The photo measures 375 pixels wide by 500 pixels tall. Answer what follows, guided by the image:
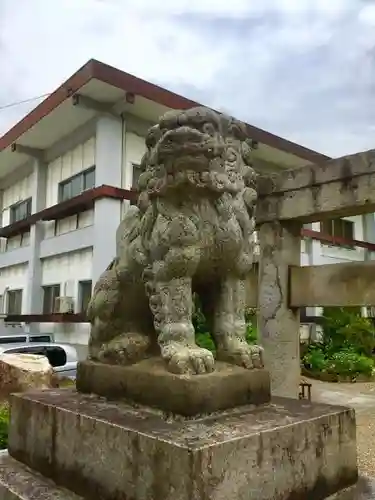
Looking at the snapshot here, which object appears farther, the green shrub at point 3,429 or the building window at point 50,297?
the building window at point 50,297

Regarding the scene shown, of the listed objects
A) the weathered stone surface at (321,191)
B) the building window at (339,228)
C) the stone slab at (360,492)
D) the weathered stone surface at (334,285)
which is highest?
the building window at (339,228)

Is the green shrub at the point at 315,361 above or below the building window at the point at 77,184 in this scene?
below

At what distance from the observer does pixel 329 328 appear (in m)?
12.3

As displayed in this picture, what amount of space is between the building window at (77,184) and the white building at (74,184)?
0.02 m

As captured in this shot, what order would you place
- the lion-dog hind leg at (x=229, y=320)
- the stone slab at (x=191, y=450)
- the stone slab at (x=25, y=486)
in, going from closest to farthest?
the stone slab at (x=191, y=450), the stone slab at (x=25, y=486), the lion-dog hind leg at (x=229, y=320)

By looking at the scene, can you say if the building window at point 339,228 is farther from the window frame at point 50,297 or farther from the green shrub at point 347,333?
the window frame at point 50,297

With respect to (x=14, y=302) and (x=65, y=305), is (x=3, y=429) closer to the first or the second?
(x=65, y=305)

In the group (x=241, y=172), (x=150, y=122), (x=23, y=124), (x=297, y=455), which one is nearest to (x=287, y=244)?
(x=241, y=172)

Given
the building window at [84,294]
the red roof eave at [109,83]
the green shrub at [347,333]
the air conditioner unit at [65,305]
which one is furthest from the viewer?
the green shrub at [347,333]

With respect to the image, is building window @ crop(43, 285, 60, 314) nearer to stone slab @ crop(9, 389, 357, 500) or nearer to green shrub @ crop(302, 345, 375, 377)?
green shrub @ crop(302, 345, 375, 377)

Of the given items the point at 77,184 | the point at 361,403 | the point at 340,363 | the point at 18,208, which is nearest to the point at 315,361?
the point at 340,363

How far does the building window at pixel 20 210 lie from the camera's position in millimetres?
12383

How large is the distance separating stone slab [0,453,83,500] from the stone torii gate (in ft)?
10.4

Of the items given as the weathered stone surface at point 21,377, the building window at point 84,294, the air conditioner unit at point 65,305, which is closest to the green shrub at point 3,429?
the weathered stone surface at point 21,377
